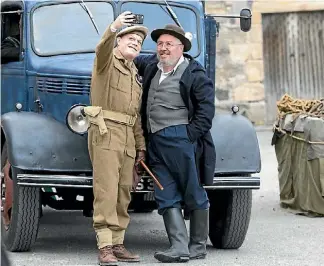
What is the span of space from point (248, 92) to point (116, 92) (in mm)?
14840

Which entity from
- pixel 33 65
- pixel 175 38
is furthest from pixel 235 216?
pixel 33 65

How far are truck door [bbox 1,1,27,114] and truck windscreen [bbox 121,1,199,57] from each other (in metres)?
0.94

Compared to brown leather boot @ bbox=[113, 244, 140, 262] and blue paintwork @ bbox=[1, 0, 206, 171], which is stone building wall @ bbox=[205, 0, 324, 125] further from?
brown leather boot @ bbox=[113, 244, 140, 262]

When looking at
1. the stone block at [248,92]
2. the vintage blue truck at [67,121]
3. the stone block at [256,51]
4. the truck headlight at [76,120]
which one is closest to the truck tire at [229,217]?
the vintage blue truck at [67,121]

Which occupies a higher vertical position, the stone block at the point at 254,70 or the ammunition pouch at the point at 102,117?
the stone block at the point at 254,70

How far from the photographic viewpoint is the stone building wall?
74.0ft

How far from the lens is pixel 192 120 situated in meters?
8.23

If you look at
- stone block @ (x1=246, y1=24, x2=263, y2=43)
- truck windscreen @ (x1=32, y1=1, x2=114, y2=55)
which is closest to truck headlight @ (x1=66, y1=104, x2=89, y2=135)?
truck windscreen @ (x1=32, y1=1, x2=114, y2=55)

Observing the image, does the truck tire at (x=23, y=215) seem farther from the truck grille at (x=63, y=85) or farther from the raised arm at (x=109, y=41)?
the raised arm at (x=109, y=41)

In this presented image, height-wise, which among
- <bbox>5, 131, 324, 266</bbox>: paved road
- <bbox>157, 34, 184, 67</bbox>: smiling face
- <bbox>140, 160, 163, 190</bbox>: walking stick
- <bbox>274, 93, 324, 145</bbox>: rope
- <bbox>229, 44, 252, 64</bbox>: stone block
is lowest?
<bbox>5, 131, 324, 266</bbox>: paved road

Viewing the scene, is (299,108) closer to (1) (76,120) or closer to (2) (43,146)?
(1) (76,120)

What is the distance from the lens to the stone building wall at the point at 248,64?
2256 cm

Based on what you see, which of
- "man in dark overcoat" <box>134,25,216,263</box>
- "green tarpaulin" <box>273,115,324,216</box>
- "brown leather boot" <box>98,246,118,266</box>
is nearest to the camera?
"brown leather boot" <box>98,246,118,266</box>

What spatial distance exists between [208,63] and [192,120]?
1.53m
